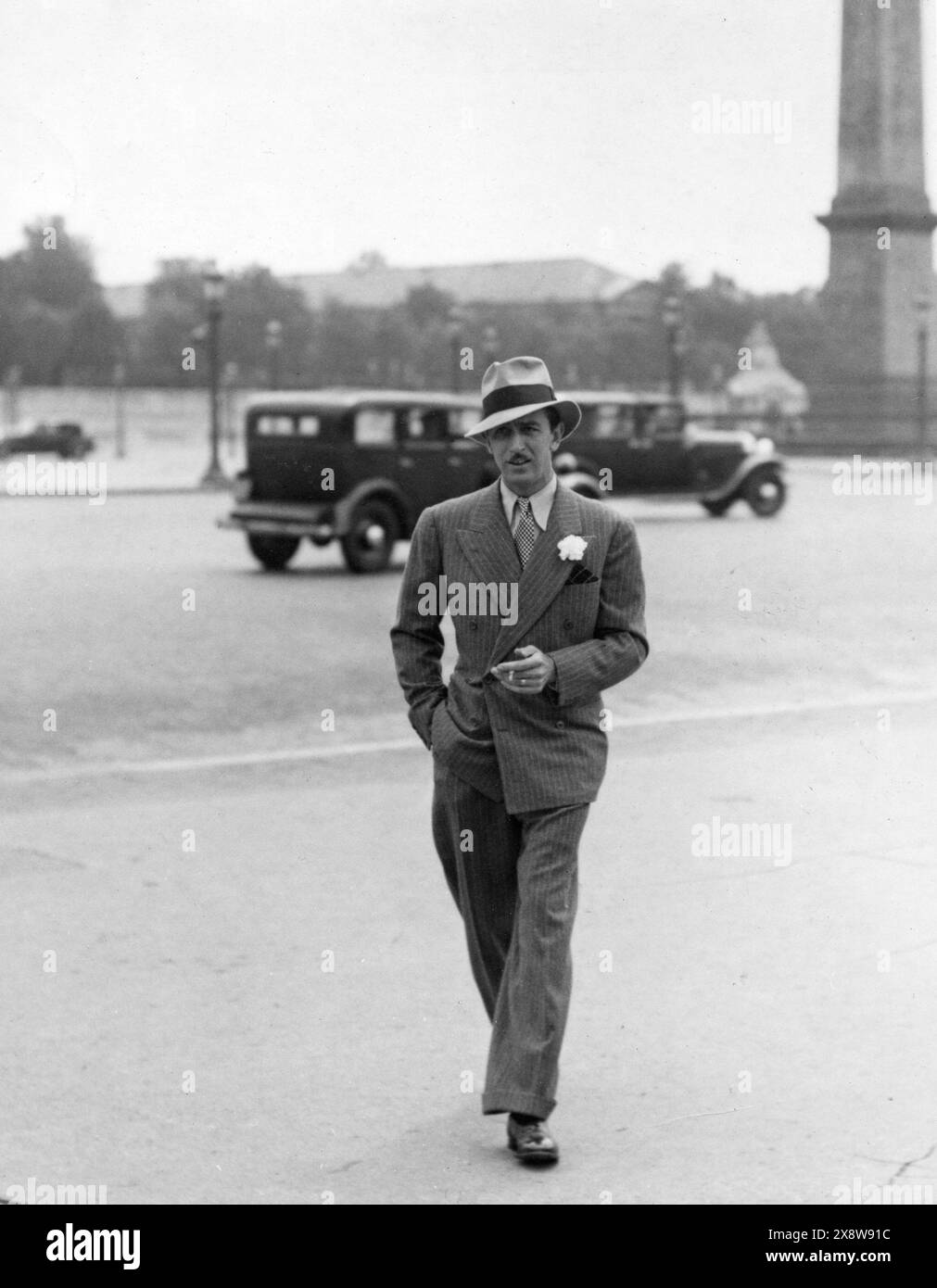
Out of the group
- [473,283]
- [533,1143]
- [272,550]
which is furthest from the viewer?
[473,283]

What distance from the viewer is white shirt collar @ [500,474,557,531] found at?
457 centimetres

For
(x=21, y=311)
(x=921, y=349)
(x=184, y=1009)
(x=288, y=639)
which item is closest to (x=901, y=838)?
(x=184, y=1009)

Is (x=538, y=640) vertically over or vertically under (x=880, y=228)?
under

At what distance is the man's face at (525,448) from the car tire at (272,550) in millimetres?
15871

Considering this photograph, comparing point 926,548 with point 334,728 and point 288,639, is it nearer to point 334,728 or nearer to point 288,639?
point 288,639

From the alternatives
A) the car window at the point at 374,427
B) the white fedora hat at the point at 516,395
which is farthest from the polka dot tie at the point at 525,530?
the car window at the point at 374,427

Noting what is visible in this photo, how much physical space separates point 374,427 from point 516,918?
16.8 meters

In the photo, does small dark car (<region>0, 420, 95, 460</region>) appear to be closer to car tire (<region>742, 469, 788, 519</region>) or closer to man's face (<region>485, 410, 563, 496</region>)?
car tire (<region>742, 469, 788, 519</region>)

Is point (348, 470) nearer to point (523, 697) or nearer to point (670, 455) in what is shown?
point (670, 455)

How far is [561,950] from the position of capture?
4465 millimetres

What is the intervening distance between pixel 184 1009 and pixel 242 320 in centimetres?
7894

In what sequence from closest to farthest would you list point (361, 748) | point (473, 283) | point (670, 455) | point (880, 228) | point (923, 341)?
point (361, 748)
point (670, 455)
point (880, 228)
point (923, 341)
point (473, 283)

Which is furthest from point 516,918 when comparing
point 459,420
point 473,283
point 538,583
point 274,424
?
point 473,283

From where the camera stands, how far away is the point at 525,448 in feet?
14.7
